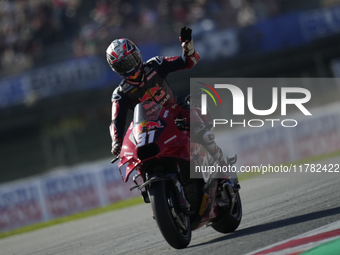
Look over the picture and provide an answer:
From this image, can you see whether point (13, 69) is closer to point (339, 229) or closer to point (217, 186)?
point (217, 186)

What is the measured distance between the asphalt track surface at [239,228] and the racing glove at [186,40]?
6.08 ft

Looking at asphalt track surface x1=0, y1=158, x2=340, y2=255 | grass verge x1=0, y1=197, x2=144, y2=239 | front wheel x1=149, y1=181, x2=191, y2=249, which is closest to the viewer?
front wheel x1=149, y1=181, x2=191, y2=249

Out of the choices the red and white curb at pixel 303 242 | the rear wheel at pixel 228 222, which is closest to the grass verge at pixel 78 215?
the rear wheel at pixel 228 222

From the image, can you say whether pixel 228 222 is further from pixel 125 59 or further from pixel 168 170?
pixel 125 59

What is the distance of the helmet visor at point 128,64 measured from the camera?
5191mm

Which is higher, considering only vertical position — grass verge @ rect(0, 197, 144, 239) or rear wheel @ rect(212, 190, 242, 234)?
rear wheel @ rect(212, 190, 242, 234)

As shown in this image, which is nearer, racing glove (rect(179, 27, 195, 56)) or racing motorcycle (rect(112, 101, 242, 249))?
racing motorcycle (rect(112, 101, 242, 249))

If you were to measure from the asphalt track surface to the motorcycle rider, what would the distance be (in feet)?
2.90

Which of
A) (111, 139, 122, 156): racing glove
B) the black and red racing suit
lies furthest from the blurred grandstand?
(111, 139, 122, 156): racing glove

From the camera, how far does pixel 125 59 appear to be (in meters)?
5.18

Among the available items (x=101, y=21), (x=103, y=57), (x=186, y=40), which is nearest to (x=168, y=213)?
(x=186, y=40)

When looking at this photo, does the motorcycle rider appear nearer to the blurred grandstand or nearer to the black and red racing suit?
the black and red racing suit

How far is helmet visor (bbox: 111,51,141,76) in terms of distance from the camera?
5.19 m

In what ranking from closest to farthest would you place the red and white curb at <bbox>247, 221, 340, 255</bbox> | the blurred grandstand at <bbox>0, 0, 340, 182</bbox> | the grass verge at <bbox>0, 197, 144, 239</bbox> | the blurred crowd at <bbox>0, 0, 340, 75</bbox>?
the red and white curb at <bbox>247, 221, 340, 255</bbox> < the grass verge at <bbox>0, 197, 144, 239</bbox> < the blurred grandstand at <bbox>0, 0, 340, 182</bbox> < the blurred crowd at <bbox>0, 0, 340, 75</bbox>
